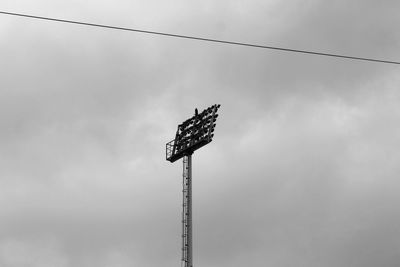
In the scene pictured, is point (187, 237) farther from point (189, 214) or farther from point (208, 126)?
point (208, 126)

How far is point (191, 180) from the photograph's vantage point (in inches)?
2638

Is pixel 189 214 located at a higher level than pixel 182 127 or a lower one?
lower

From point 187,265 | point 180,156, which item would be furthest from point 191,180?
point 187,265

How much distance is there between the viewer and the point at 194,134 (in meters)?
68.4

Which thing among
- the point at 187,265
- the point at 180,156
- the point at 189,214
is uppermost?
the point at 180,156

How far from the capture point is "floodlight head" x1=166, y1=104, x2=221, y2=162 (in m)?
67.2

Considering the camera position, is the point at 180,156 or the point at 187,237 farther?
the point at 180,156

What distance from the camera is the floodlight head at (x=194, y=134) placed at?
220 feet

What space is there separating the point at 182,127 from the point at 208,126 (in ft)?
12.1

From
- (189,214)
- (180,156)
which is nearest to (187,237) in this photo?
(189,214)

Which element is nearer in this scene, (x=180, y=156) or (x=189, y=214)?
(x=189, y=214)

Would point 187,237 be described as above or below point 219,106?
below

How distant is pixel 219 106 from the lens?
67.2 m

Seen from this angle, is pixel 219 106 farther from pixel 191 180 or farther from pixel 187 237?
pixel 187 237
